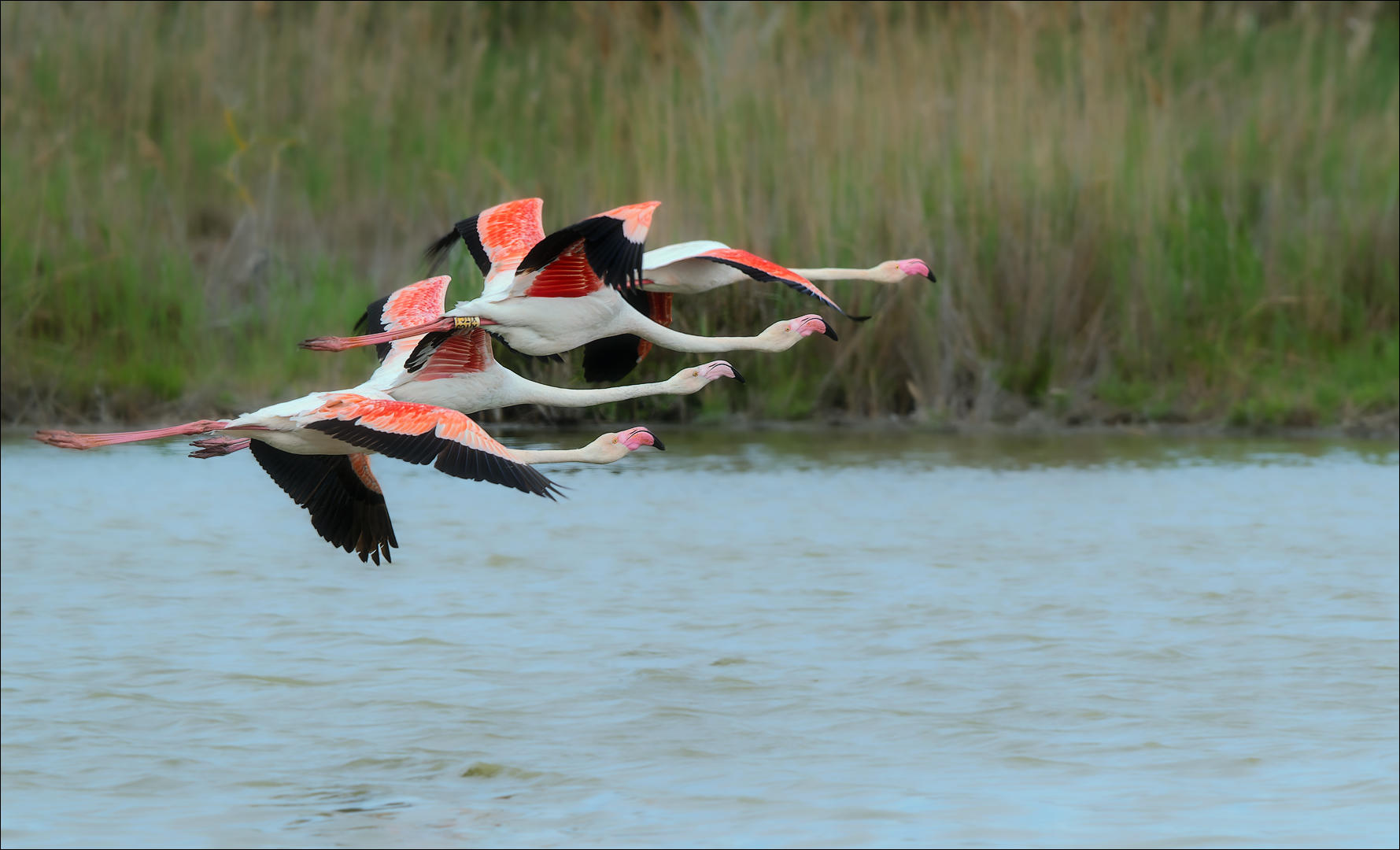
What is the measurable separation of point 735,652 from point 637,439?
1377 centimetres

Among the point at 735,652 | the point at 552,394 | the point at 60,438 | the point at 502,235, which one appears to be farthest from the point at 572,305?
Result: the point at 735,652

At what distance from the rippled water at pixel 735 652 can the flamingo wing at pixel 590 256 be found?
9.45 meters

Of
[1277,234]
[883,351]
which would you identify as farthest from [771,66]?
[1277,234]

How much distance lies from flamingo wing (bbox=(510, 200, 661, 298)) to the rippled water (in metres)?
9.45

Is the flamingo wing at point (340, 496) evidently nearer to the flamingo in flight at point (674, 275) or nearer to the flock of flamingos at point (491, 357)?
the flock of flamingos at point (491, 357)

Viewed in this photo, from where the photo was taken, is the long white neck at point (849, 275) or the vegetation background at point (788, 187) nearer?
the long white neck at point (849, 275)

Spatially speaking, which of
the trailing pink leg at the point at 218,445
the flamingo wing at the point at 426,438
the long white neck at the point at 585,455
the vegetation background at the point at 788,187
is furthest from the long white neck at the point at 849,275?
the vegetation background at the point at 788,187

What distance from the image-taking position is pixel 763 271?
220 inches

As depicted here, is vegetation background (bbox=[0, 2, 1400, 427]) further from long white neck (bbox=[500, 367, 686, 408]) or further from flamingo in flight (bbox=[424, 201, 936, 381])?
long white neck (bbox=[500, 367, 686, 408])

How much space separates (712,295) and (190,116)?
37.3ft

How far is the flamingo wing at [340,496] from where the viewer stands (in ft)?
20.4

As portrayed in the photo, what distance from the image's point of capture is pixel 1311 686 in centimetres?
1753

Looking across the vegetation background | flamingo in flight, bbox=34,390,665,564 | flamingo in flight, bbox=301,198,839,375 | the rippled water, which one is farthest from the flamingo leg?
the vegetation background

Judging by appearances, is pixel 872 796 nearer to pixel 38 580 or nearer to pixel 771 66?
pixel 771 66
